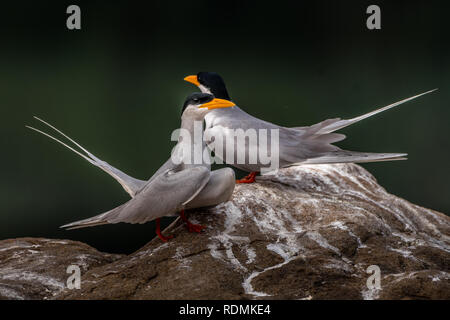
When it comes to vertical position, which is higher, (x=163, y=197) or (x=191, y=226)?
(x=163, y=197)

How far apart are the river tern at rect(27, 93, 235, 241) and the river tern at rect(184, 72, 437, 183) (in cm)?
95

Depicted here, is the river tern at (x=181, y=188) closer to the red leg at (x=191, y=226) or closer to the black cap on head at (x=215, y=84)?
the red leg at (x=191, y=226)

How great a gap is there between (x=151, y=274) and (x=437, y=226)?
2.52 meters

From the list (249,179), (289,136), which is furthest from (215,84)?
(249,179)

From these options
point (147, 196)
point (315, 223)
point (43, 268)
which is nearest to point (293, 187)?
point (315, 223)

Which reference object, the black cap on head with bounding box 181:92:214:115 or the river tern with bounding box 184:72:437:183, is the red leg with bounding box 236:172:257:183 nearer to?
the river tern with bounding box 184:72:437:183

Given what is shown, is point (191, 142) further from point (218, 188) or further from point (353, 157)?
point (353, 157)

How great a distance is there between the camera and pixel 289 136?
428 cm

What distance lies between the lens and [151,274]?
2.89m

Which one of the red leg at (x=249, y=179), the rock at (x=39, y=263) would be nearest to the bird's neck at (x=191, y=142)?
the red leg at (x=249, y=179)

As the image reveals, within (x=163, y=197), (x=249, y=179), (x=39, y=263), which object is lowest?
(x=39, y=263)

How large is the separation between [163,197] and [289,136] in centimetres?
165

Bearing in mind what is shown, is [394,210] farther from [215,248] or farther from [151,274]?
[151,274]

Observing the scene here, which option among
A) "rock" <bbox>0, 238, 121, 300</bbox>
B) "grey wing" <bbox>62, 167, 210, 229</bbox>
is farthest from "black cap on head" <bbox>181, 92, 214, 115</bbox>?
"rock" <bbox>0, 238, 121, 300</bbox>
